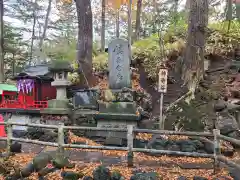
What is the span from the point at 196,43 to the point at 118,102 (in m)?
3.79

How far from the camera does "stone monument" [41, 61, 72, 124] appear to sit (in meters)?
9.55

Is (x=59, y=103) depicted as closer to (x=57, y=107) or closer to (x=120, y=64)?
(x=57, y=107)

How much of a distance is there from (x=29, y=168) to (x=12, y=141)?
1701 mm

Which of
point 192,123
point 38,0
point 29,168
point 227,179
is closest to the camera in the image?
point 227,179

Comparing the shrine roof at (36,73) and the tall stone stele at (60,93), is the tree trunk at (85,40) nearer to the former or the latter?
the tall stone stele at (60,93)

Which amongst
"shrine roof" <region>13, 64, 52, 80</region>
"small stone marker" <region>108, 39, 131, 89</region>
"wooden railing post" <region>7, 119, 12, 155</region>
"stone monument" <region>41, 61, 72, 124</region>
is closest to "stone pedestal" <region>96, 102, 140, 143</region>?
"small stone marker" <region>108, 39, 131, 89</region>

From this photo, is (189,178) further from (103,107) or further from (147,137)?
(103,107)

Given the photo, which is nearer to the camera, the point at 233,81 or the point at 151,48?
the point at 233,81

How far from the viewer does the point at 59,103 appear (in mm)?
9742

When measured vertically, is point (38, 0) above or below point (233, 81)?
above

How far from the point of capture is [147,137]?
847 cm

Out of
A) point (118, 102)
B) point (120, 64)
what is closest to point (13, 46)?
point (120, 64)

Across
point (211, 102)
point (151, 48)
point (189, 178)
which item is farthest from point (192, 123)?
point (151, 48)

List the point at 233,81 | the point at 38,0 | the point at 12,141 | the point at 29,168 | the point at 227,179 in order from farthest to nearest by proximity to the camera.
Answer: the point at 38,0 → the point at 233,81 → the point at 12,141 → the point at 29,168 → the point at 227,179
